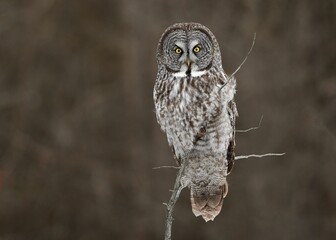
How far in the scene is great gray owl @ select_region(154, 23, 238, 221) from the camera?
470 cm

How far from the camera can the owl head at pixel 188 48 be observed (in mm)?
4746

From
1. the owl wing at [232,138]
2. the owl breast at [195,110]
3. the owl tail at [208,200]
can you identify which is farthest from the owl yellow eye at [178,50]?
the owl tail at [208,200]

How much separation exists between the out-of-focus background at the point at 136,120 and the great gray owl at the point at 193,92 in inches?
176

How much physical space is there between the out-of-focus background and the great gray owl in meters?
4.48

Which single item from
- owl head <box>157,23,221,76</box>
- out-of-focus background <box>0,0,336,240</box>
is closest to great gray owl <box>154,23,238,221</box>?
owl head <box>157,23,221,76</box>

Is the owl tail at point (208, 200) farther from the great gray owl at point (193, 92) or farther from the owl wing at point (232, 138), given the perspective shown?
the great gray owl at point (193, 92)

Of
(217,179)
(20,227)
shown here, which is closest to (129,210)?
(20,227)

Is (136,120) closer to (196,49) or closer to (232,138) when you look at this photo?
(232,138)

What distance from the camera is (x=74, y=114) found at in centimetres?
1087

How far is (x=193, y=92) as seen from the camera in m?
4.68

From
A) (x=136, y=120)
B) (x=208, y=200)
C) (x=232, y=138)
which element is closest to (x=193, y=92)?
(x=232, y=138)

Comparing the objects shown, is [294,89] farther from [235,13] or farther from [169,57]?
[169,57]

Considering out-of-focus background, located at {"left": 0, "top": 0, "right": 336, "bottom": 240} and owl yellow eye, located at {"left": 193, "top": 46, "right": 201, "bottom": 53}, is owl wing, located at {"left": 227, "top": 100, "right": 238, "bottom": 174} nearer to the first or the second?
owl yellow eye, located at {"left": 193, "top": 46, "right": 201, "bottom": 53}

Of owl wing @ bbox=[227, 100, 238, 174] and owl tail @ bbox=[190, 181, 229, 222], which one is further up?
owl wing @ bbox=[227, 100, 238, 174]
